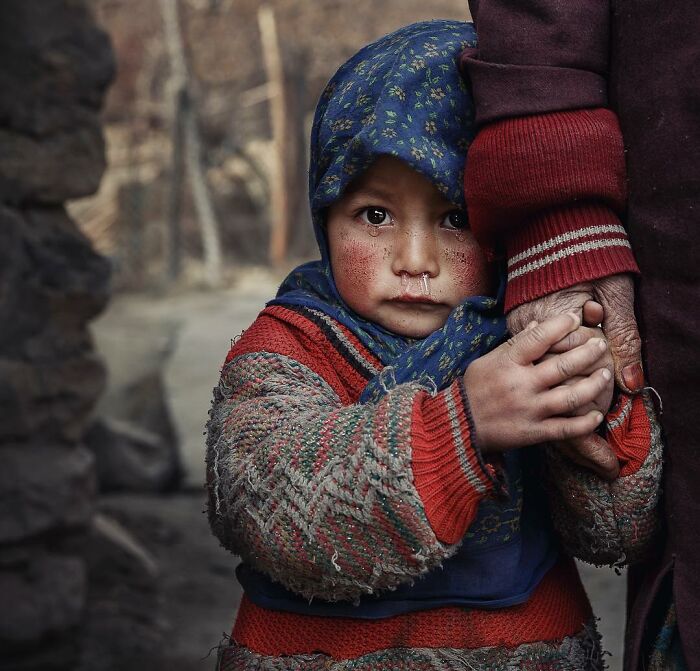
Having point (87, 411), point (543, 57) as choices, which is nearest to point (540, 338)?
point (543, 57)

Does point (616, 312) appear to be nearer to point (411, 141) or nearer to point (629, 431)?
point (629, 431)

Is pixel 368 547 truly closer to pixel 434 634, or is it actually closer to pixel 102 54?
pixel 434 634

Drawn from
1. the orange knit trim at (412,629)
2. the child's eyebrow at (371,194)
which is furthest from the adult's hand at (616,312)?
the orange knit trim at (412,629)

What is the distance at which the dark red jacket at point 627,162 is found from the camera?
1.31 m

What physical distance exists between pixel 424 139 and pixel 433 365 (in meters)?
0.32

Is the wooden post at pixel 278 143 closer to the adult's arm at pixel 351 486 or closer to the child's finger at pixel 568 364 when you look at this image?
the adult's arm at pixel 351 486

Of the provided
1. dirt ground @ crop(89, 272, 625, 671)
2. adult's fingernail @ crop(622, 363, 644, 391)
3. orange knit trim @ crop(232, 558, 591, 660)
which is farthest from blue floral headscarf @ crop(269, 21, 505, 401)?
dirt ground @ crop(89, 272, 625, 671)

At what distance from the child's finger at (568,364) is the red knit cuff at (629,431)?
3.8 inches

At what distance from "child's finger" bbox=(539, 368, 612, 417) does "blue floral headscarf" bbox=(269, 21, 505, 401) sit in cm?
21

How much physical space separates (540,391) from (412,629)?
452 millimetres

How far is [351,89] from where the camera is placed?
1.61 metres

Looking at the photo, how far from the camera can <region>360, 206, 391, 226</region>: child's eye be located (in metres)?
1.58

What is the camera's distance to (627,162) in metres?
1.36

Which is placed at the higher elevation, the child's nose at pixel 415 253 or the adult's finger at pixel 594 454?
the child's nose at pixel 415 253
